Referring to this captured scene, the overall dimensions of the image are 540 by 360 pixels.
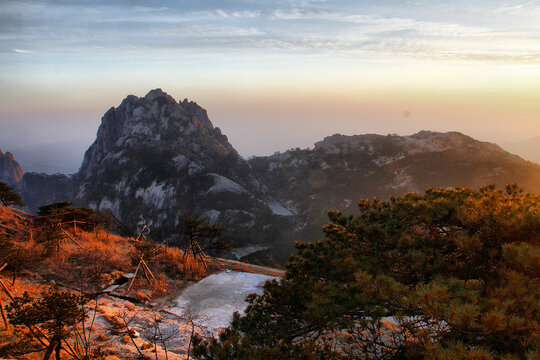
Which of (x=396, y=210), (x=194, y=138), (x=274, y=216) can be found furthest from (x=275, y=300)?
(x=194, y=138)

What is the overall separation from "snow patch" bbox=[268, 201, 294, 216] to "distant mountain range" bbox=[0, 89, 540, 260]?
283 mm

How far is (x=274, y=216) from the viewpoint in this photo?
73062mm

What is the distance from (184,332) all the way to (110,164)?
9844 centimetres

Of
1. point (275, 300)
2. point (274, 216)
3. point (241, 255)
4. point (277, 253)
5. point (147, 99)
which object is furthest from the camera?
point (147, 99)

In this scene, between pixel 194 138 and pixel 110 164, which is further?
pixel 194 138

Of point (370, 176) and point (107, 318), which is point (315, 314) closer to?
point (107, 318)

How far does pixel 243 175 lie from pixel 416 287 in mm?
89342

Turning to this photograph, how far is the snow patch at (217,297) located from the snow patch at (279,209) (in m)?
63.9

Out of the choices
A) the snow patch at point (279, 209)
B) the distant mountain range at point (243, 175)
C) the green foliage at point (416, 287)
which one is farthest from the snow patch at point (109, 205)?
the green foliage at point (416, 287)

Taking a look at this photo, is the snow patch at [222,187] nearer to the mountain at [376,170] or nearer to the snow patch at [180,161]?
the snow patch at [180,161]

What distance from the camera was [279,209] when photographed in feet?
276

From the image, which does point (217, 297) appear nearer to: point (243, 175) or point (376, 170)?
point (243, 175)

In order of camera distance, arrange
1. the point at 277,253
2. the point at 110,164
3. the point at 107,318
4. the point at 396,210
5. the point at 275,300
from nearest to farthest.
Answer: the point at 275,300 → the point at 396,210 → the point at 107,318 → the point at 277,253 → the point at 110,164

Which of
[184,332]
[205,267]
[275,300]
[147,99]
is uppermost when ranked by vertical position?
[147,99]
